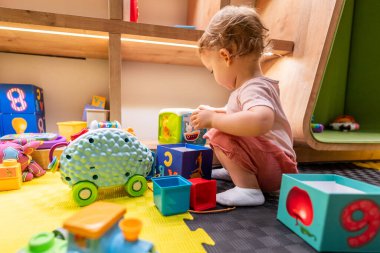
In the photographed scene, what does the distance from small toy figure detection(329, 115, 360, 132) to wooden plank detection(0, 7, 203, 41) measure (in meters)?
1.02

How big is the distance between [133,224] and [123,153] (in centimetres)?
30

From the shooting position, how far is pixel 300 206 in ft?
1.46

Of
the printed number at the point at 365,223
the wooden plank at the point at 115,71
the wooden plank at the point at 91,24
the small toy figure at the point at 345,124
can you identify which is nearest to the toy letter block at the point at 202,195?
the printed number at the point at 365,223

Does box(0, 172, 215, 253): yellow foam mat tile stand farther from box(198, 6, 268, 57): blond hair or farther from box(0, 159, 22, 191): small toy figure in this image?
box(198, 6, 268, 57): blond hair

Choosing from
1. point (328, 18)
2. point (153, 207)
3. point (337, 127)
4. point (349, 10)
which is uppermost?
point (349, 10)

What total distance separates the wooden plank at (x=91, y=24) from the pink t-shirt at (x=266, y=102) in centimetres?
40

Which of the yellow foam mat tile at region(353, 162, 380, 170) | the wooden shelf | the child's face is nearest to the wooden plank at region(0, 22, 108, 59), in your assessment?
the wooden shelf

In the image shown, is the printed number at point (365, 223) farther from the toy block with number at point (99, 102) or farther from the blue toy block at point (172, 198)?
the toy block with number at point (99, 102)

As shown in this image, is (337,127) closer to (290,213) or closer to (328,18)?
(328,18)

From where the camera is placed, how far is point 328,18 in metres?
0.82

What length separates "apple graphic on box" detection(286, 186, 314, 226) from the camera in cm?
42

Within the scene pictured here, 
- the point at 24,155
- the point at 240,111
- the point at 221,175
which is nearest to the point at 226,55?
the point at 240,111

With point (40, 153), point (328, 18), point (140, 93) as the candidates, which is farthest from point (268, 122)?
point (140, 93)

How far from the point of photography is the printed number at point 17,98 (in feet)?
3.19
